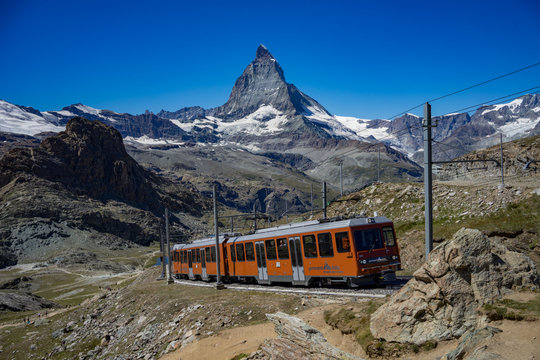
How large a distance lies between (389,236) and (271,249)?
9392 millimetres

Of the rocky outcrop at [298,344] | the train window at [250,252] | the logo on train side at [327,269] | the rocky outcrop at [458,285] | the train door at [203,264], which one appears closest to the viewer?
the rocky outcrop at [458,285]

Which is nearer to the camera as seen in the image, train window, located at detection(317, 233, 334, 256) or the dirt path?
the dirt path

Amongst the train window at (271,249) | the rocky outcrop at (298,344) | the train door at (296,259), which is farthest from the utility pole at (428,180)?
the train window at (271,249)

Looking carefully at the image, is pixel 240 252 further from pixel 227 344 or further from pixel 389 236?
pixel 227 344

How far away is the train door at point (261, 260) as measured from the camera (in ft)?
107

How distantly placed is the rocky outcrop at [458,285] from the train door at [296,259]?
1421 cm

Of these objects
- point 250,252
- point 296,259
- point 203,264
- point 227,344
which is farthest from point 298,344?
point 203,264

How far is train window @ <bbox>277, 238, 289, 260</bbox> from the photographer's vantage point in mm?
29750

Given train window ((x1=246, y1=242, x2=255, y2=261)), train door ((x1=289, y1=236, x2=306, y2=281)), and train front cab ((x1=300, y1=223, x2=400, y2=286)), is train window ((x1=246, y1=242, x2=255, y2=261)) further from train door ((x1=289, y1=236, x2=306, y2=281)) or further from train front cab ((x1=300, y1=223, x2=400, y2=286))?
train front cab ((x1=300, y1=223, x2=400, y2=286))

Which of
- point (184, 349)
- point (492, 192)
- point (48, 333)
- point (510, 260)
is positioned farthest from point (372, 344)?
point (48, 333)

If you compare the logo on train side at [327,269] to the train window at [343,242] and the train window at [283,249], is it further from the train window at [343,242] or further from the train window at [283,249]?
the train window at [283,249]

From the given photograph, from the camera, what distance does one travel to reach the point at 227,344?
68.6ft

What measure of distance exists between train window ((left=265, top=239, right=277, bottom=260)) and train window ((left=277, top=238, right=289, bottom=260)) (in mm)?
667

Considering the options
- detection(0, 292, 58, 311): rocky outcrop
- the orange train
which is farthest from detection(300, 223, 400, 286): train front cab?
detection(0, 292, 58, 311): rocky outcrop
